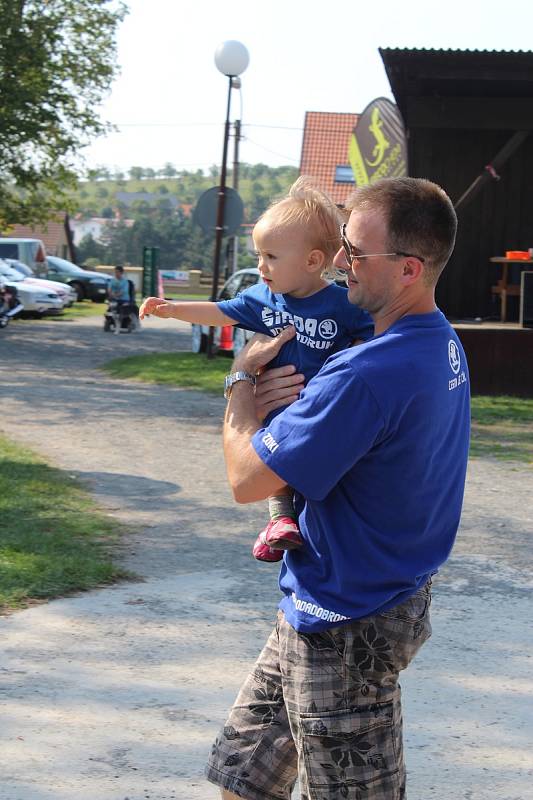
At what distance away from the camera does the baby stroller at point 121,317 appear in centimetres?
2894

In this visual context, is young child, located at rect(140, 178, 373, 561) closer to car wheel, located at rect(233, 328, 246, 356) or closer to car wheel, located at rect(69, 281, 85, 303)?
car wheel, located at rect(233, 328, 246, 356)

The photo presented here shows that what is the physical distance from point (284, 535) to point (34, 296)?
32298mm

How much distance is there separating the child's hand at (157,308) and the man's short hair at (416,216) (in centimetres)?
114

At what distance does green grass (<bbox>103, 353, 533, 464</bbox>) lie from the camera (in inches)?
454

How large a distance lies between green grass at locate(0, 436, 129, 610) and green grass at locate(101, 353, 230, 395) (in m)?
6.90

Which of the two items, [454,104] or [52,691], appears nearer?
[52,691]

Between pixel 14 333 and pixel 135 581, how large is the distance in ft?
74.5

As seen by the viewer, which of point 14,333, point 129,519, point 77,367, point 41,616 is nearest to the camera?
point 41,616

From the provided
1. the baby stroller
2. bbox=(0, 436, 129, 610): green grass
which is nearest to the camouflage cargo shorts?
bbox=(0, 436, 129, 610): green grass

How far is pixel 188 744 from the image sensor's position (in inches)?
159

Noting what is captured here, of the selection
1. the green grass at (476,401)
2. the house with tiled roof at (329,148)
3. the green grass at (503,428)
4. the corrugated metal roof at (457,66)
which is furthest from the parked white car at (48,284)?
the green grass at (503,428)

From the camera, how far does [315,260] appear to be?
2998mm

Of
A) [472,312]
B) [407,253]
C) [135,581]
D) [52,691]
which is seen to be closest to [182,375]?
[472,312]

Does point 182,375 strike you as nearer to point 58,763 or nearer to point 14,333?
point 14,333
